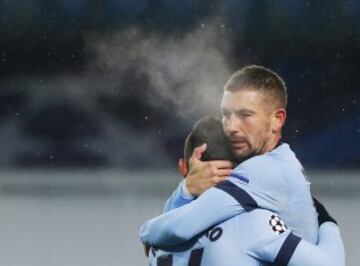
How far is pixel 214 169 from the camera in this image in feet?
6.41

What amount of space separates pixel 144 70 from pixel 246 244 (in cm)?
397

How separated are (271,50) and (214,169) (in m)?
3.48

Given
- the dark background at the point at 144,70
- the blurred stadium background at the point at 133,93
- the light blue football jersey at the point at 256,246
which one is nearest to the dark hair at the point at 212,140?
the light blue football jersey at the point at 256,246

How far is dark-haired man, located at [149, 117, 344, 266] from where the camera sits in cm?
186

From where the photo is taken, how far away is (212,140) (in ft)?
6.40

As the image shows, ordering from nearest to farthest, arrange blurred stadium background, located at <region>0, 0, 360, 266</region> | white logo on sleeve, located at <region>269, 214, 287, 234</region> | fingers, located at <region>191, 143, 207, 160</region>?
1. white logo on sleeve, located at <region>269, 214, 287, 234</region>
2. fingers, located at <region>191, 143, 207, 160</region>
3. blurred stadium background, located at <region>0, 0, 360, 266</region>

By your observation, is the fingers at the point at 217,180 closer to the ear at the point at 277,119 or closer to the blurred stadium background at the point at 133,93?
the ear at the point at 277,119

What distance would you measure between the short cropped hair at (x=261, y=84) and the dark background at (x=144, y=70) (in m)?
3.22

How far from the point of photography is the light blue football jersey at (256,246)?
1.86 metres

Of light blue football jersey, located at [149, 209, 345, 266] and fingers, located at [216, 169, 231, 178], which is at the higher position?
fingers, located at [216, 169, 231, 178]

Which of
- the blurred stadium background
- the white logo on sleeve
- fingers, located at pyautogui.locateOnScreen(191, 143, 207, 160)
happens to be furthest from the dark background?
the white logo on sleeve

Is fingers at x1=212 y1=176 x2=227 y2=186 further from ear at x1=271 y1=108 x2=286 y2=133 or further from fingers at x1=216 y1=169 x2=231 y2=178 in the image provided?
ear at x1=271 y1=108 x2=286 y2=133

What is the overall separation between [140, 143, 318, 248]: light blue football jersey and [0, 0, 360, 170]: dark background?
3.25 meters

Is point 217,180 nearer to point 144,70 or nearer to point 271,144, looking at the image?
point 271,144
